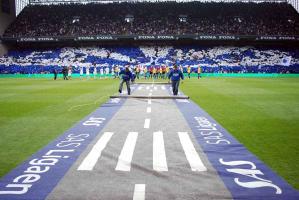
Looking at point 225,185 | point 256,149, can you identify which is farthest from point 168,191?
point 256,149

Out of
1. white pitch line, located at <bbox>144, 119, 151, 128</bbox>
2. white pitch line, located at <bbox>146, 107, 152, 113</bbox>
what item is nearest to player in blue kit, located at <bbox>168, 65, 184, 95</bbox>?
white pitch line, located at <bbox>146, 107, 152, 113</bbox>

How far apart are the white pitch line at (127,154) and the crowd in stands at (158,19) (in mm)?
57072

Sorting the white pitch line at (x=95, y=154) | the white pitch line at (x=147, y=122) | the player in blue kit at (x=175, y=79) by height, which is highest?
the player in blue kit at (x=175, y=79)

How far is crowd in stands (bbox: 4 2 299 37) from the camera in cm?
6519

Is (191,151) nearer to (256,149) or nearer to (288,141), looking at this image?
(256,149)

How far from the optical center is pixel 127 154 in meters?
7.79

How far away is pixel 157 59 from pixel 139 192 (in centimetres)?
5677

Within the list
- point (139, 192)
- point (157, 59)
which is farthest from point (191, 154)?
point (157, 59)

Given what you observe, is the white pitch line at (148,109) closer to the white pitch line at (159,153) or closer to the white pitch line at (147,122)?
the white pitch line at (147,122)

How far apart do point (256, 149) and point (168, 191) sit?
12.2 feet

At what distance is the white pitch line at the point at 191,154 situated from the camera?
22.4 ft

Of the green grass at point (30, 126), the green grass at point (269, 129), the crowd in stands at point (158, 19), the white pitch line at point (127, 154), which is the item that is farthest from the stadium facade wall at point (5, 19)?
the white pitch line at point (127, 154)

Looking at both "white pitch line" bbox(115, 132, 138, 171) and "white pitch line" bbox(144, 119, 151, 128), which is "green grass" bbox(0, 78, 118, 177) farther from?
"white pitch line" bbox(144, 119, 151, 128)

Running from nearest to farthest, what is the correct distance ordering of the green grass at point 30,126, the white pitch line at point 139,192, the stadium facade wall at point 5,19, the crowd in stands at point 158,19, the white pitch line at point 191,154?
the white pitch line at point 139,192
the white pitch line at point 191,154
the green grass at point 30,126
the stadium facade wall at point 5,19
the crowd in stands at point 158,19
